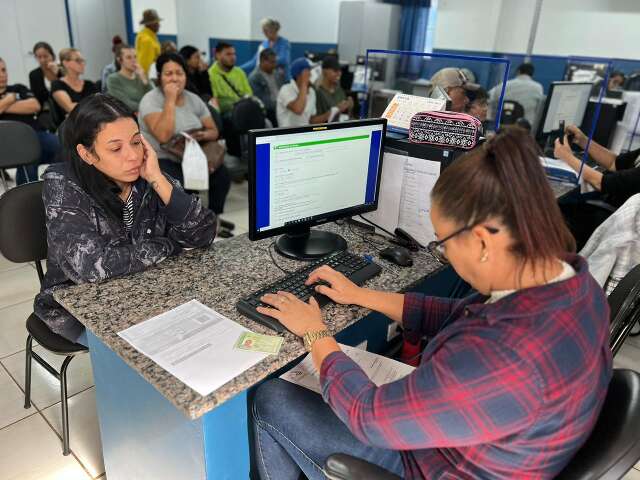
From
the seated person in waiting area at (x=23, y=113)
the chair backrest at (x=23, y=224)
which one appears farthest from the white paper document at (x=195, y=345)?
the seated person in waiting area at (x=23, y=113)

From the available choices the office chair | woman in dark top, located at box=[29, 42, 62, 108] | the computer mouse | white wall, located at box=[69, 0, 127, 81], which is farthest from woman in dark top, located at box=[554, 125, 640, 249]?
white wall, located at box=[69, 0, 127, 81]

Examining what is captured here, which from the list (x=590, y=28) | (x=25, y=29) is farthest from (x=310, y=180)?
(x=25, y=29)

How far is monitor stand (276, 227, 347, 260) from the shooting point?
1.44 m

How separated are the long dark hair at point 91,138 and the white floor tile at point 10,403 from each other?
979 millimetres

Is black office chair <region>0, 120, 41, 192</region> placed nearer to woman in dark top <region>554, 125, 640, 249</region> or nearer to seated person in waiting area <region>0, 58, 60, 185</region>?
seated person in waiting area <region>0, 58, 60, 185</region>

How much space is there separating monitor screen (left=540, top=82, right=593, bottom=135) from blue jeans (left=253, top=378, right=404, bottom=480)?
2428 mm

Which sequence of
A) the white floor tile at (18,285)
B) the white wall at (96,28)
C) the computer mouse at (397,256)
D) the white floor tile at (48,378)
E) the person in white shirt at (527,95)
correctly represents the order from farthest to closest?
1. the white wall at (96,28)
2. the person in white shirt at (527,95)
3. the white floor tile at (18,285)
4. the white floor tile at (48,378)
5. the computer mouse at (397,256)

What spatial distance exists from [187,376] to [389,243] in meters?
0.85

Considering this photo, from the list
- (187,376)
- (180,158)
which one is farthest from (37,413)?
(180,158)

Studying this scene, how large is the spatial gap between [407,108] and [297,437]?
45.3 inches

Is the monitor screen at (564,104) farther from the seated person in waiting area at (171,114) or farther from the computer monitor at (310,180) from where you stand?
the seated person in waiting area at (171,114)

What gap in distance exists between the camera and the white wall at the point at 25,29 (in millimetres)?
6051

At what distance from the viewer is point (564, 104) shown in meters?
2.91

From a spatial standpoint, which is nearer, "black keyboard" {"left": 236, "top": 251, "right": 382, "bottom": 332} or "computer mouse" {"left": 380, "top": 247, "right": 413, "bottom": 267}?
"black keyboard" {"left": 236, "top": 251, "right": 382, "bottom": 332}
